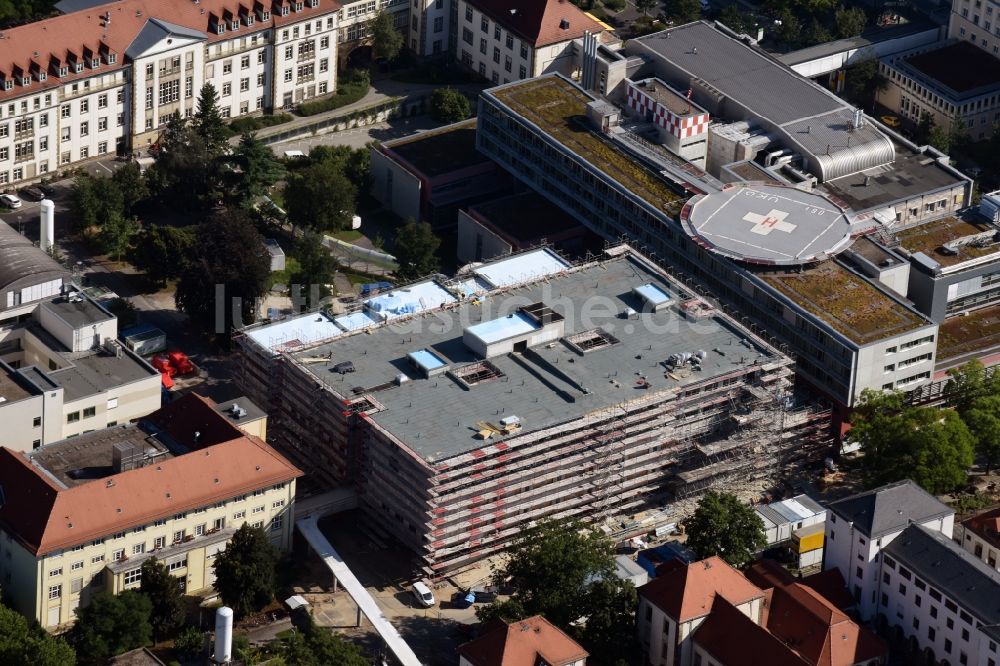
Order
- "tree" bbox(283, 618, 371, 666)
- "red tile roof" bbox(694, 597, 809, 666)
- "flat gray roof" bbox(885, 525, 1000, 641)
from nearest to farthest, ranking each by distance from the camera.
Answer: "red tile roof" bbox(694, 597, 809, 666)
"tree" bbox(283, 618, 371, 666)
"flat gray roof" bbox(885, 525, 1000, 641)

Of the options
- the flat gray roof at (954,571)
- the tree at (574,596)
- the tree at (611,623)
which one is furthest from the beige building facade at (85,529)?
the flat gray roof at (954,571)

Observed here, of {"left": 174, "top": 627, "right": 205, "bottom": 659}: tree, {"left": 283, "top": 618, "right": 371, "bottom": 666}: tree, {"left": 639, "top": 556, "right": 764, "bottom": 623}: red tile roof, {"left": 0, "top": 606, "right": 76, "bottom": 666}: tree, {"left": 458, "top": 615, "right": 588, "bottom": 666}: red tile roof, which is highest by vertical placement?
{"left": 639, "top": 556, "right": 764, "bottom": 623}: red tile roof

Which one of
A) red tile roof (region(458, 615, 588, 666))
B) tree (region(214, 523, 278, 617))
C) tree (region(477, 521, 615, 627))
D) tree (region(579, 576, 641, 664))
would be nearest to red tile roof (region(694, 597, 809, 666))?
tree (region(579, 576, 641, 664))

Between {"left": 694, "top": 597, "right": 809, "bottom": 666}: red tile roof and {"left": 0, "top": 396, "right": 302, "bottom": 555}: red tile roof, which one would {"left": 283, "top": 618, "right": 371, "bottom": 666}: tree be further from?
{"left": 694, "top": 597, "right": 809, "bottom": 666}: red tile roof

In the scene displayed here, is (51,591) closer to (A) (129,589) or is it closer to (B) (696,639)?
(A) (129,589)

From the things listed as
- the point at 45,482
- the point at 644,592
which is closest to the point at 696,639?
the point at 644,592

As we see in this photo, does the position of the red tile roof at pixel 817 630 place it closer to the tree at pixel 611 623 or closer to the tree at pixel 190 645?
the tree at pixel 611 623

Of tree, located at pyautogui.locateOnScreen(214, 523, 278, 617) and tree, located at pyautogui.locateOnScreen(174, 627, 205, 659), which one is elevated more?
tree, located at pyautogui.locateOnScreen(214, 523, 278, 617)
